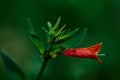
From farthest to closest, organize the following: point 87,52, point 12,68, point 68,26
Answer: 1. point 68,26
2. point 12,68
3. point 87,52

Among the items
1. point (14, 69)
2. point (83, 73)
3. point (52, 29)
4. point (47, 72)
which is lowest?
point (83, 73)

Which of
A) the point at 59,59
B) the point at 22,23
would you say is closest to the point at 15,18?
the point at 22,23

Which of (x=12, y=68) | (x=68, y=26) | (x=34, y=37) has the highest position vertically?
(x=34, y=37)

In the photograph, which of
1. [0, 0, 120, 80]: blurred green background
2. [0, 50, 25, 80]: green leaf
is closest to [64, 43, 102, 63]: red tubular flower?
[0, 50, 25, 80]: green leaf

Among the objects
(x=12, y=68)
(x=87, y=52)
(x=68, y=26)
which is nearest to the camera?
(x=87, y=52)

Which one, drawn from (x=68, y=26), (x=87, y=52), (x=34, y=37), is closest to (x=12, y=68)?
(x=34, y=37)

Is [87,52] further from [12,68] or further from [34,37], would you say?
[12,68]

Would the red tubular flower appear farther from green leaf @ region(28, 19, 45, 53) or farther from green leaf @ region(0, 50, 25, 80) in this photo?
green leaf @ region(0, 50, 25, 80)

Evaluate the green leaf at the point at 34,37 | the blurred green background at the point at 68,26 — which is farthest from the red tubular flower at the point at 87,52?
the blurred green background at the point at 68,26

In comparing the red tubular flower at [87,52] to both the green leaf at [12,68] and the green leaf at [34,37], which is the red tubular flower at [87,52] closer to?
the green leaf at [34,37]

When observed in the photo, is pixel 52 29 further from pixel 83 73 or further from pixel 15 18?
pixel 15 18
